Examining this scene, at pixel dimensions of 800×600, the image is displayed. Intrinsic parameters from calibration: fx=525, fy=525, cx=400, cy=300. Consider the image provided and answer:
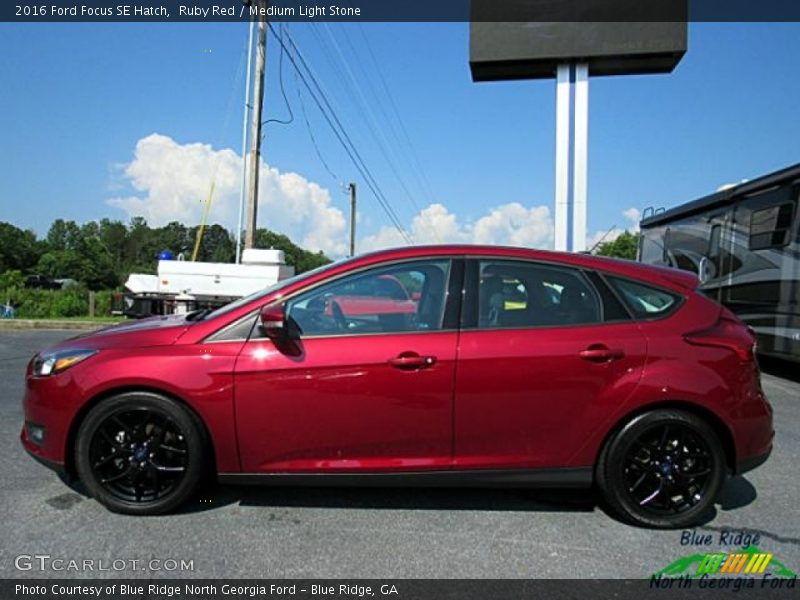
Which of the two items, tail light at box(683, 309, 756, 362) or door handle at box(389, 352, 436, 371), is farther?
tail light at box(683, 309, 756, 362)

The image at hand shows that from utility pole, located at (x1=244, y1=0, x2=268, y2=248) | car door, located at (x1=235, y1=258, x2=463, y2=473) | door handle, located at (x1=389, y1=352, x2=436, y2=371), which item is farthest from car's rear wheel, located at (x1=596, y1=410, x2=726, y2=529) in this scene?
utility pole, located at (x1=244, y1=0, x2=268, y2=248)

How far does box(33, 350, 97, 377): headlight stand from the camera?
2918 mm

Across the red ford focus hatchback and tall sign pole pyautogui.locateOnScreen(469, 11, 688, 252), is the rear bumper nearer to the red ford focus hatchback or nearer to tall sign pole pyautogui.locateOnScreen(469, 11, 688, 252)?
the red ford focus hatchback

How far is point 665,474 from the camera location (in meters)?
2.91

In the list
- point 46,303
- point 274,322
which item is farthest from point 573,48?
point 46,303

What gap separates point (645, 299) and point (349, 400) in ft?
5.88

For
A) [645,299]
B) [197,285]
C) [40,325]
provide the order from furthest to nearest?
[40,325] → [197,285] → [645,299]

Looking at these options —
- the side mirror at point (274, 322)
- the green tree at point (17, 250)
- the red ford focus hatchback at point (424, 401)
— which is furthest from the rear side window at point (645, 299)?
the green tree at point (17, 250)

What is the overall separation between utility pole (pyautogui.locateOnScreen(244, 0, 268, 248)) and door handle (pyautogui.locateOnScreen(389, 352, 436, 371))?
13.0m

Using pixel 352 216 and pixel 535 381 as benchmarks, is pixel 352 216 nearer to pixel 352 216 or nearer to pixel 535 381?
pixel 352 216

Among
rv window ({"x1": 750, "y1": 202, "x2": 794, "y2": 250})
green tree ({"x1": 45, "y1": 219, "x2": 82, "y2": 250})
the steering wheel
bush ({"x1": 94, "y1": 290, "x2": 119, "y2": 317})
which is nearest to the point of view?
the steering wheel

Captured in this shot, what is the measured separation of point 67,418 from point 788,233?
26.7ft

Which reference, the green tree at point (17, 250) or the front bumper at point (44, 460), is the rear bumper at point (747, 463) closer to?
the front bumper at point (44, 460)

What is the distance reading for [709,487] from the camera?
9.53 feet
